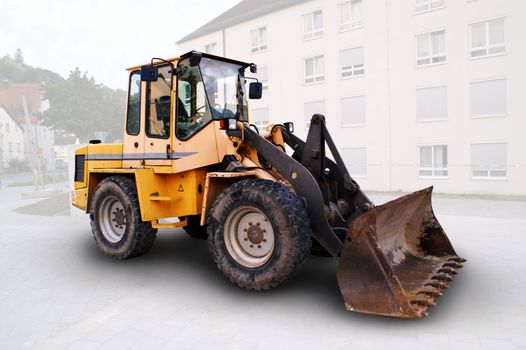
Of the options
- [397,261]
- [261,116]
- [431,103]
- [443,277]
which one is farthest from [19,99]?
[443,277]

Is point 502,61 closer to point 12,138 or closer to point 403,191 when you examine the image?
point 403,191

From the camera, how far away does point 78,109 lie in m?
54.5

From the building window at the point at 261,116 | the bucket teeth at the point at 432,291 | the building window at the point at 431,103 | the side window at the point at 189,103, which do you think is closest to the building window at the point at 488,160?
the building window at the point at 431,103

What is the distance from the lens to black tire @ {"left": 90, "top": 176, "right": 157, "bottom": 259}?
7.23 meters

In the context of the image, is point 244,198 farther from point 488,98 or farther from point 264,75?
point 264,75

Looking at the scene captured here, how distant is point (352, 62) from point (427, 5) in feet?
14.4

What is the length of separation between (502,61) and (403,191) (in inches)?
278

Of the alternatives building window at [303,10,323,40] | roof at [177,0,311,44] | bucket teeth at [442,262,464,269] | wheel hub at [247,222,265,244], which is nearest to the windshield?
wheel hub at [247,222,265,244]

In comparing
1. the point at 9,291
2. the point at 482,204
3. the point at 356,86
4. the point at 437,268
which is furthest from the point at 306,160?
the point at 356,86

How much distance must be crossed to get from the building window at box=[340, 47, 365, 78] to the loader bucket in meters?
18.3

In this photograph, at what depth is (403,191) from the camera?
22.7m

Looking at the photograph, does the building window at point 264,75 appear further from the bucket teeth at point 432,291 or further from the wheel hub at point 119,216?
the bucket teeth at point 432,291

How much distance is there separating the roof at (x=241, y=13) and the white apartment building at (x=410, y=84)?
0.12m

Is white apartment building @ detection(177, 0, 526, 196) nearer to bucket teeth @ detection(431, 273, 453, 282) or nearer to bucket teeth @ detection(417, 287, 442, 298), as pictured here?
bucket teeth @ detection(431, 273, 453, 282)
